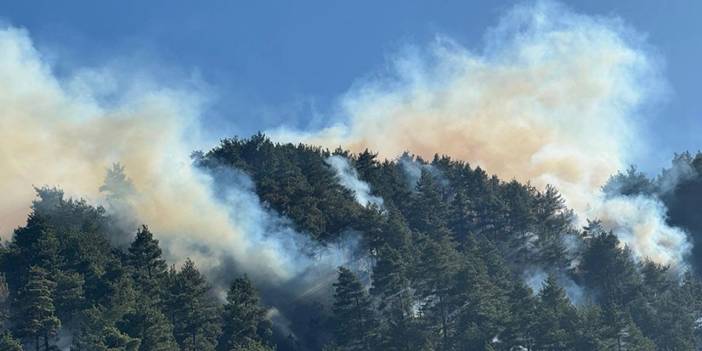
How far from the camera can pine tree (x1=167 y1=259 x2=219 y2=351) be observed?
67.8 m

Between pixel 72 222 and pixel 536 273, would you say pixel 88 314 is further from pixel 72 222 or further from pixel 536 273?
pixel 536 273

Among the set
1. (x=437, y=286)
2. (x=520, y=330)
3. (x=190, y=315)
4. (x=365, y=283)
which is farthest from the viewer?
(x=365, y=283)

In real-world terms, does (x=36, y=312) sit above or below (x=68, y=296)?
below

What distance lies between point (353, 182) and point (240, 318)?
56.3 meters

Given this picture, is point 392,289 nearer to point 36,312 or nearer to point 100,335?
point 100,335

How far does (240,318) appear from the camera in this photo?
222 feet

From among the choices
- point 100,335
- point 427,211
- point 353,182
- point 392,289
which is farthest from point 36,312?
point 353,182

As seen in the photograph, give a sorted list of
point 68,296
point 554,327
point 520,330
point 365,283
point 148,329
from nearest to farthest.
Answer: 1. point 148,329
2. point 68,296
3. point 554,327
4. point 520,330
5. point 365,283

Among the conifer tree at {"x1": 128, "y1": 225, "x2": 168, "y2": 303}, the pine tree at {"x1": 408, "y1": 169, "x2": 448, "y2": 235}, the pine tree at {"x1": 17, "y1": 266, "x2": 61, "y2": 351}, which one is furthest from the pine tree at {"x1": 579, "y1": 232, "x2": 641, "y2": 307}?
the pine tree at {"x1": 17, "y1": 266, "x2": 61, "y2": 351}

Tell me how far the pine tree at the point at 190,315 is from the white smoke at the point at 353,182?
4524 cm

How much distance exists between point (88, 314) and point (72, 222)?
4207cm

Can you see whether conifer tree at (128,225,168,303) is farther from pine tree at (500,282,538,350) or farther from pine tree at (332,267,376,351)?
pine tree at (500,282,538,350)

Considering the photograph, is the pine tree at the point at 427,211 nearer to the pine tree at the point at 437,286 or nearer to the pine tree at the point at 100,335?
the pine tree at the point at 437,286

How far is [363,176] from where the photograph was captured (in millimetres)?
124188
